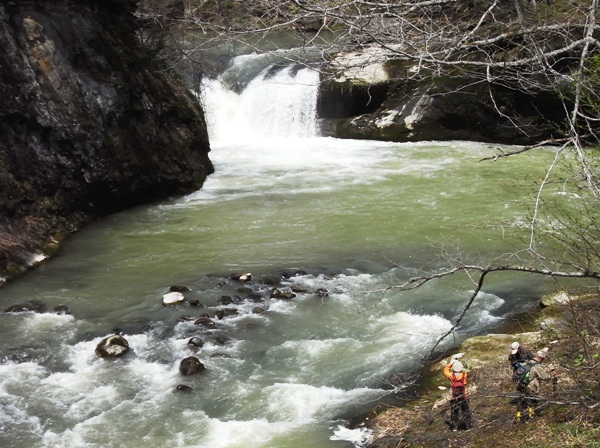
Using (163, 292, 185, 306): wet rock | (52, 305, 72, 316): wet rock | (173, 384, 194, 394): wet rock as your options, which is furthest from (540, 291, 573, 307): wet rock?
(52, 305, 72, 316): wet rock

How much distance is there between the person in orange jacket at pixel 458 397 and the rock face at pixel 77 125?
7801 mm

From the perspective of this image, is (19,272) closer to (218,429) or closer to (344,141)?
(218,429)

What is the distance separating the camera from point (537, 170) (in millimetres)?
17375

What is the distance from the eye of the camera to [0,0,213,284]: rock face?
41.8 ft

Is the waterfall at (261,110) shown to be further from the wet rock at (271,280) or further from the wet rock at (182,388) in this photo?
the wet rock at (182,388)

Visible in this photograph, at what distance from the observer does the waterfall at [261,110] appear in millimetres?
21658

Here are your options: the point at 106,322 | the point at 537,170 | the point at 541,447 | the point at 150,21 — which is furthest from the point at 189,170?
the point at 541,447

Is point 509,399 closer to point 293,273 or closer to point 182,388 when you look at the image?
point 182,388

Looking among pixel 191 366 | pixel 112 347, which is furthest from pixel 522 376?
pixel 112 347

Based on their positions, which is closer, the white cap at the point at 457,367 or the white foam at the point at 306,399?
the white cap at the point at 457,367

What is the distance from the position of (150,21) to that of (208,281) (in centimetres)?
944

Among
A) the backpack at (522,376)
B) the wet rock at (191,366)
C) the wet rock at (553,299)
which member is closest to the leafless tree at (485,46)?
the backpack at (522,376)

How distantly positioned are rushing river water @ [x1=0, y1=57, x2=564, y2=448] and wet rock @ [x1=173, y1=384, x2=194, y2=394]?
53mm

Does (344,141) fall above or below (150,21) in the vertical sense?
below
